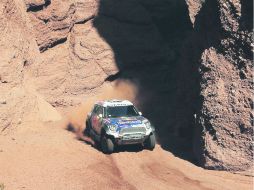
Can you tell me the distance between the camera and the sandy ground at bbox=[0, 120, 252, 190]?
47.9 ft

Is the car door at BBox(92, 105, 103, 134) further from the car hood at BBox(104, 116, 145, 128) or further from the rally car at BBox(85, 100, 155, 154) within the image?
the car hood at BBox(104, 116, 145, 128)

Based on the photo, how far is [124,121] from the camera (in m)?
18.7

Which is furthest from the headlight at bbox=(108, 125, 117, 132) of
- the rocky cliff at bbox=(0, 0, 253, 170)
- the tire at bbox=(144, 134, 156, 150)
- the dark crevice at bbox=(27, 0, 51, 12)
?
the dark crevice at bbox=(27, 0, 51, 12)

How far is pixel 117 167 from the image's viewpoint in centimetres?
1664

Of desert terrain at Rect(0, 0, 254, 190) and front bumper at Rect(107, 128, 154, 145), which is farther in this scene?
front bumper at Rect(107, 128, 154, 145)

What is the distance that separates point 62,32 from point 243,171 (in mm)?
14975

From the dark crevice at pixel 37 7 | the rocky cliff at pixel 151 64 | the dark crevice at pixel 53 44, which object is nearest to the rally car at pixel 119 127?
the rocky cliff at pixel 151 64

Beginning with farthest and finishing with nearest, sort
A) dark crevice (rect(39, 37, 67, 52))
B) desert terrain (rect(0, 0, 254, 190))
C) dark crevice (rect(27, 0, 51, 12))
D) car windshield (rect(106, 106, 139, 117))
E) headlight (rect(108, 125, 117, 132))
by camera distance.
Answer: dark crevice (rect(39, 37, 67, 52))
dark crevice (rect(27, 0, 51, 12))
car windshield (rect(106, 106, 139, 117))
headlight (rect(108, 125, 117, 132))
desert terrain (rect(0, 0, 254, 190))

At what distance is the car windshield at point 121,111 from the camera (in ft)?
65.1

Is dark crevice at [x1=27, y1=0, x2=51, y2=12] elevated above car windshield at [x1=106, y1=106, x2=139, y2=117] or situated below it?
above

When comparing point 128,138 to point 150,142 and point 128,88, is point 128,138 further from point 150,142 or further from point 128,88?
point 128,88

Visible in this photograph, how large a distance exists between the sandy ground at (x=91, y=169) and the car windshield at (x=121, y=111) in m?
1.49

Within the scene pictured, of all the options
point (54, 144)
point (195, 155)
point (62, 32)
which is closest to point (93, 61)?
point (62, 32)

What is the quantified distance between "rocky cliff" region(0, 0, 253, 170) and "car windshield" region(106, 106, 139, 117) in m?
2.05
